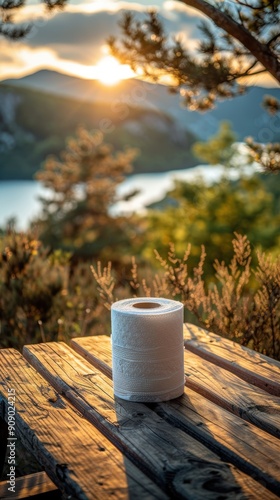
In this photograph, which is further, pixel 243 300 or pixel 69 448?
pixel 243 300

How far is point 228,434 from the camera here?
1723mm

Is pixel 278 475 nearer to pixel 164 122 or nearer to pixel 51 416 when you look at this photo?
pixel 51 416

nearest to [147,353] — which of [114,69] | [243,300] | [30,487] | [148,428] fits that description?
[148,428]

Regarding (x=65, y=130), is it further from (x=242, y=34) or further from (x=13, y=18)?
(x=242, y=34)

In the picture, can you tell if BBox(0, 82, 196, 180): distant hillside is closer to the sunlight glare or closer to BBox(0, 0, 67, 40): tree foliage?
the sunlight glare

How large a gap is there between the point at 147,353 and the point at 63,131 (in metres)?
55.5

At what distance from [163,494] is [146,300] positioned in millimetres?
811

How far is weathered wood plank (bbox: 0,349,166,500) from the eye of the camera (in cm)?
144

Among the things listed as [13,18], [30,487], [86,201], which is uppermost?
[13,18]

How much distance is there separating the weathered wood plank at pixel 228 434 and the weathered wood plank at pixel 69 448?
0.24 m

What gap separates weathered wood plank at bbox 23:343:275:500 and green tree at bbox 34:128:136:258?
1226cm

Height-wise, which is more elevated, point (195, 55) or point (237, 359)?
point (195, 55)

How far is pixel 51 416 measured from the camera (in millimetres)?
1845

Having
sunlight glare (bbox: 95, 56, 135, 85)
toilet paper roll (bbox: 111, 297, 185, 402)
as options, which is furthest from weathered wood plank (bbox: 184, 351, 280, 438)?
sunlight glare (bbox: 95, 56, 135, 85)
